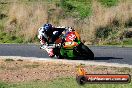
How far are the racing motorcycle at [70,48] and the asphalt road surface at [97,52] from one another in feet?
1.87

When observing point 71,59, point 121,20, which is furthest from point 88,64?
point 121,20

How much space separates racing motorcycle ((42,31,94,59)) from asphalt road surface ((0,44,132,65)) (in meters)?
0.57

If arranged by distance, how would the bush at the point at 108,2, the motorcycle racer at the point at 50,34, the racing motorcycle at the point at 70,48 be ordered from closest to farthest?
the racing motorcycle at the point at 70,48 → the motorcycle racer at the point at 50,34 → the bush at the point at 108,2

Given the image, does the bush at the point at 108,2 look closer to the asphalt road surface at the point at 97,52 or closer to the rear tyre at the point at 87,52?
the asphalt road surface at the point at 97,52

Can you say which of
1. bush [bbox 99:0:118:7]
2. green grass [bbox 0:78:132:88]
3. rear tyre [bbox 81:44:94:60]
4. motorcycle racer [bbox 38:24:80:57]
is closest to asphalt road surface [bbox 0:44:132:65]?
rear tyre [bbox 81:44:94:60]

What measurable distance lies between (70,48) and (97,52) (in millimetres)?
2536

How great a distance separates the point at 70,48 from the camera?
22.5 metres

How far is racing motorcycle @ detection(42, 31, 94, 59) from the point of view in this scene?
885 inches

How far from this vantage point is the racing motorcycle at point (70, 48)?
22.5 m

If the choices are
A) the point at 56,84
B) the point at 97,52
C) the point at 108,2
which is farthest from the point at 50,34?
the point at 108,2

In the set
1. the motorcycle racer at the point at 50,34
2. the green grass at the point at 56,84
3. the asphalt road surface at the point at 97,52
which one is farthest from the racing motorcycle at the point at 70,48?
the green grass at the point at 56,84

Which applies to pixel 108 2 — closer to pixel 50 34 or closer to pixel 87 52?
pixel 50 34

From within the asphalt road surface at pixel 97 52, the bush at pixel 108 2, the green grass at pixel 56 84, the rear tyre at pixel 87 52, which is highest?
the green grass at pixel 56 84

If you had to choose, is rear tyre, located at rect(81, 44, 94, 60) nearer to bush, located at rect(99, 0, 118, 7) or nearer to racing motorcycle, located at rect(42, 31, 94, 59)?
racing motorcycle, located at rect(42, 31, 94, 59)
